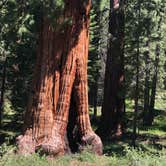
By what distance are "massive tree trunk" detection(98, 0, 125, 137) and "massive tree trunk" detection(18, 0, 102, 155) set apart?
33.0 ft

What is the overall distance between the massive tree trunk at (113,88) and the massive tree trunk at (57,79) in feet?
33.0

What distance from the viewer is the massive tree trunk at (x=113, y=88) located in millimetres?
24656

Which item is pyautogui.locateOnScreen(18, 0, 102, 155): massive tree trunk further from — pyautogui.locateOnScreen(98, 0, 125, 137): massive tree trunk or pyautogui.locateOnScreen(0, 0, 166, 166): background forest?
pyautogui.locateOnScreen(98, 0, 125, 137): massive tree trunk

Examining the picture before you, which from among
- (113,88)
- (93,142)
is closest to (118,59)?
(113,88)

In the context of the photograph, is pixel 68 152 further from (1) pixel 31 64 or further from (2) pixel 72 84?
(1) pixel 31 64

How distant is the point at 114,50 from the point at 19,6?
1051 cm

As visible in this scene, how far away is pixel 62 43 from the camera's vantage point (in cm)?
1429

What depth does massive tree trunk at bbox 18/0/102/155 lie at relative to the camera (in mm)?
14102

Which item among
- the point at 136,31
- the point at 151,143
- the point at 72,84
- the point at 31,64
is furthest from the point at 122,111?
the point at 72,84

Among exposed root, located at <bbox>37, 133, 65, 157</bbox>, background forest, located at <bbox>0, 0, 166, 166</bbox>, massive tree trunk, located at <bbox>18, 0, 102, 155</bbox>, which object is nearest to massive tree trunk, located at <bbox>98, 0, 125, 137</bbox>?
background forest, located at <bbox>0, 0, 166, 166</bbox>

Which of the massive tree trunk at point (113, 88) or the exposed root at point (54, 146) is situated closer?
the exposed root at point (54, 146)

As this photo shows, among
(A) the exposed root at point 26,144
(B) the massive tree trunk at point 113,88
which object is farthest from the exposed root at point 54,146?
(B) the massive tree trunk at point 113,88

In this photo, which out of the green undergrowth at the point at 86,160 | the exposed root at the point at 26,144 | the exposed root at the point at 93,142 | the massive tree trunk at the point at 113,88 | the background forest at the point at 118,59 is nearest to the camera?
the green undergrowth at the point at 86,160

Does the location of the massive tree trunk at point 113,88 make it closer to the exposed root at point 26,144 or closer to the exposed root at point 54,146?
the exposed root at point 54,146
